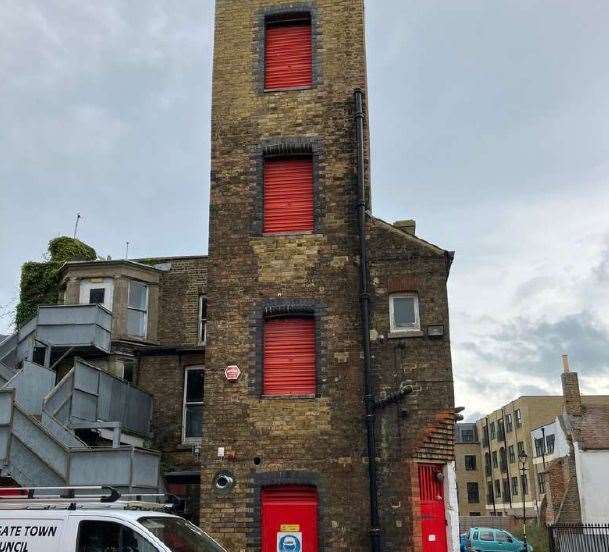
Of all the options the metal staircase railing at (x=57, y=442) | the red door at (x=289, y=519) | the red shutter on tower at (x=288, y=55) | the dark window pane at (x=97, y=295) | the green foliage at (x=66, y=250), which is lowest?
the red door at (x=289, y=519)

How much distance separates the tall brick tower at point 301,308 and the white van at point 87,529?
15.6ft

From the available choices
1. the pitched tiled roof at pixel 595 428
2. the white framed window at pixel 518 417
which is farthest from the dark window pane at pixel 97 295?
the white framed window at pixel 518 417

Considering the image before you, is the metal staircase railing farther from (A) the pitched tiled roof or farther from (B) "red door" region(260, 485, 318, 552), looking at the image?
(A) the pitched tiled roof

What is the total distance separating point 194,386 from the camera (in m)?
20.2

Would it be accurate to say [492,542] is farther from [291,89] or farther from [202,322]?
[291,89]

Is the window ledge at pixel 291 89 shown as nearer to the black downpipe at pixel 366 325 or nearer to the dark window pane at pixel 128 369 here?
the black downpipe at pixel 366 325

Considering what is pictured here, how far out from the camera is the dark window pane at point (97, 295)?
22.0 m

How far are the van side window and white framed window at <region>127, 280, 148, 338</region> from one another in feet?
44.4

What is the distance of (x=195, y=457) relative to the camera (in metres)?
19.1

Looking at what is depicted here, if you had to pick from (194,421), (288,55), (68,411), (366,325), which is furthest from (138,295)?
(366,325)

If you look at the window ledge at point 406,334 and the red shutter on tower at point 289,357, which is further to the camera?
the red shutter on tower at point 289,357

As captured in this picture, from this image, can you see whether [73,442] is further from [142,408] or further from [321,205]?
[321,205]

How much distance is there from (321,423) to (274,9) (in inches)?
395

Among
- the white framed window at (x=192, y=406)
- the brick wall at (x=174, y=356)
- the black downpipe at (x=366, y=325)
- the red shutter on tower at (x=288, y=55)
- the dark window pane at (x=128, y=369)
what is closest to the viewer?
the black downpipe at (x=366, y=325)
